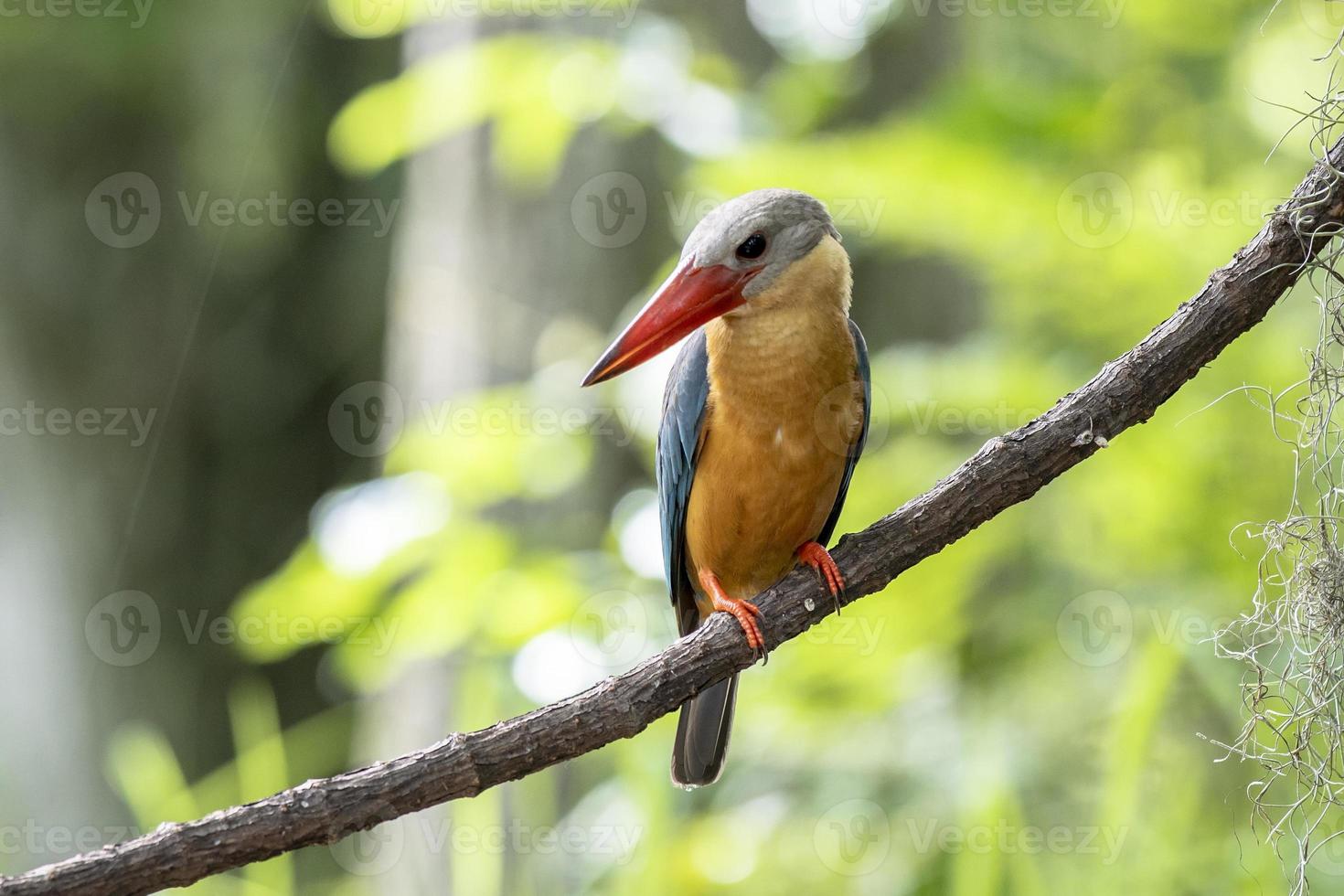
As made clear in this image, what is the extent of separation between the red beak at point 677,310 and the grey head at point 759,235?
20 mm

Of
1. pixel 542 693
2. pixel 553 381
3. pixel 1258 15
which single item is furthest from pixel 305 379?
pixel 1258 15

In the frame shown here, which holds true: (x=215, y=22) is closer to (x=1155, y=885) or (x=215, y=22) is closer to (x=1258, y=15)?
(x=1258, y=15)

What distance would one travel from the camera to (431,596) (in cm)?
320

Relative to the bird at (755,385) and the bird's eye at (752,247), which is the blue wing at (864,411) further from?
the bird's eye at (752,247)

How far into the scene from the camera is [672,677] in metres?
1.93

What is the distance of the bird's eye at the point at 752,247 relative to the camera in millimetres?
2445

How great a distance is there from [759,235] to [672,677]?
991mm

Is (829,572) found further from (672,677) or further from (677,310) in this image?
(677,310)

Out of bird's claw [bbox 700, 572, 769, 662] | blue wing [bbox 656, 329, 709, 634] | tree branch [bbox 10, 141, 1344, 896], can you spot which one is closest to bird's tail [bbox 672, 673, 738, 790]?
blue wing [bbox 656, 329, 709, 634]

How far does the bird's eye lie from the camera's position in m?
2.45

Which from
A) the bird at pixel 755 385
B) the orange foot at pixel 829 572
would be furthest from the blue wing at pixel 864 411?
the orange foot at pixel 829 572

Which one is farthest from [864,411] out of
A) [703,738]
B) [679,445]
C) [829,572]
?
[703,738]

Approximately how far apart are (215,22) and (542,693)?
4.18 m

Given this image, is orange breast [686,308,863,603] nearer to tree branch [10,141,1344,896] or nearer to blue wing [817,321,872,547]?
blue wing [817,321,872,547]
